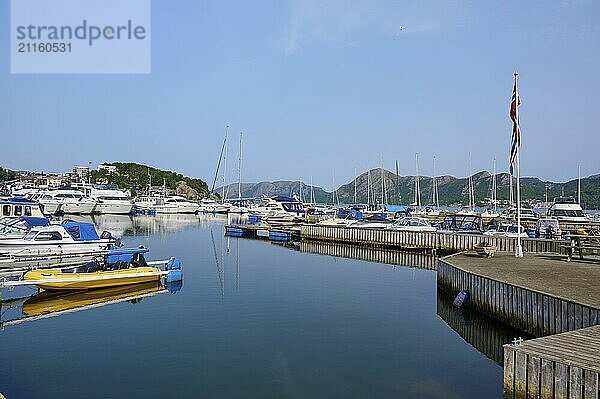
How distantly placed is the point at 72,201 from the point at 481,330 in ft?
297

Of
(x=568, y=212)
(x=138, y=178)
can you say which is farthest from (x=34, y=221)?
(x=138, y=178)

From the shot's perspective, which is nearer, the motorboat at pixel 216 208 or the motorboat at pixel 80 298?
the motorboat at pixel 80 298

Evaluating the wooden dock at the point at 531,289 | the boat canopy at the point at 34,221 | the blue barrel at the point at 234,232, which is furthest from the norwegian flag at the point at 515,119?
the blue barrel at the point at 234,232

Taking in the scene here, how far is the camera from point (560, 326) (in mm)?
13203

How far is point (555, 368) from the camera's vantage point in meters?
9.18

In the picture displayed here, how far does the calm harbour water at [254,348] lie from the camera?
40.6ft

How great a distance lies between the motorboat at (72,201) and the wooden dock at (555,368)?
3695 inches

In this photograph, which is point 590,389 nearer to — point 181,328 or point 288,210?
point 181,328

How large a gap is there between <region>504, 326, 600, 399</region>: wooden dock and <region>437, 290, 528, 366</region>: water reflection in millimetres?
4265

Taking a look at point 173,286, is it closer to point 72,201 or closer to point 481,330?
point 481,330

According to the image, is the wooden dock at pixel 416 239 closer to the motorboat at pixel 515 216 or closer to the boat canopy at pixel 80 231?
the motorboat at pixel 515 216

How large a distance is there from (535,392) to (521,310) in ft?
20.5

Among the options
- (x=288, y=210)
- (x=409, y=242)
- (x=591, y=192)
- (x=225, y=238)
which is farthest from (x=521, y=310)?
(x=591, y=192)

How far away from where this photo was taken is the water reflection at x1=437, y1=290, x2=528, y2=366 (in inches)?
603
